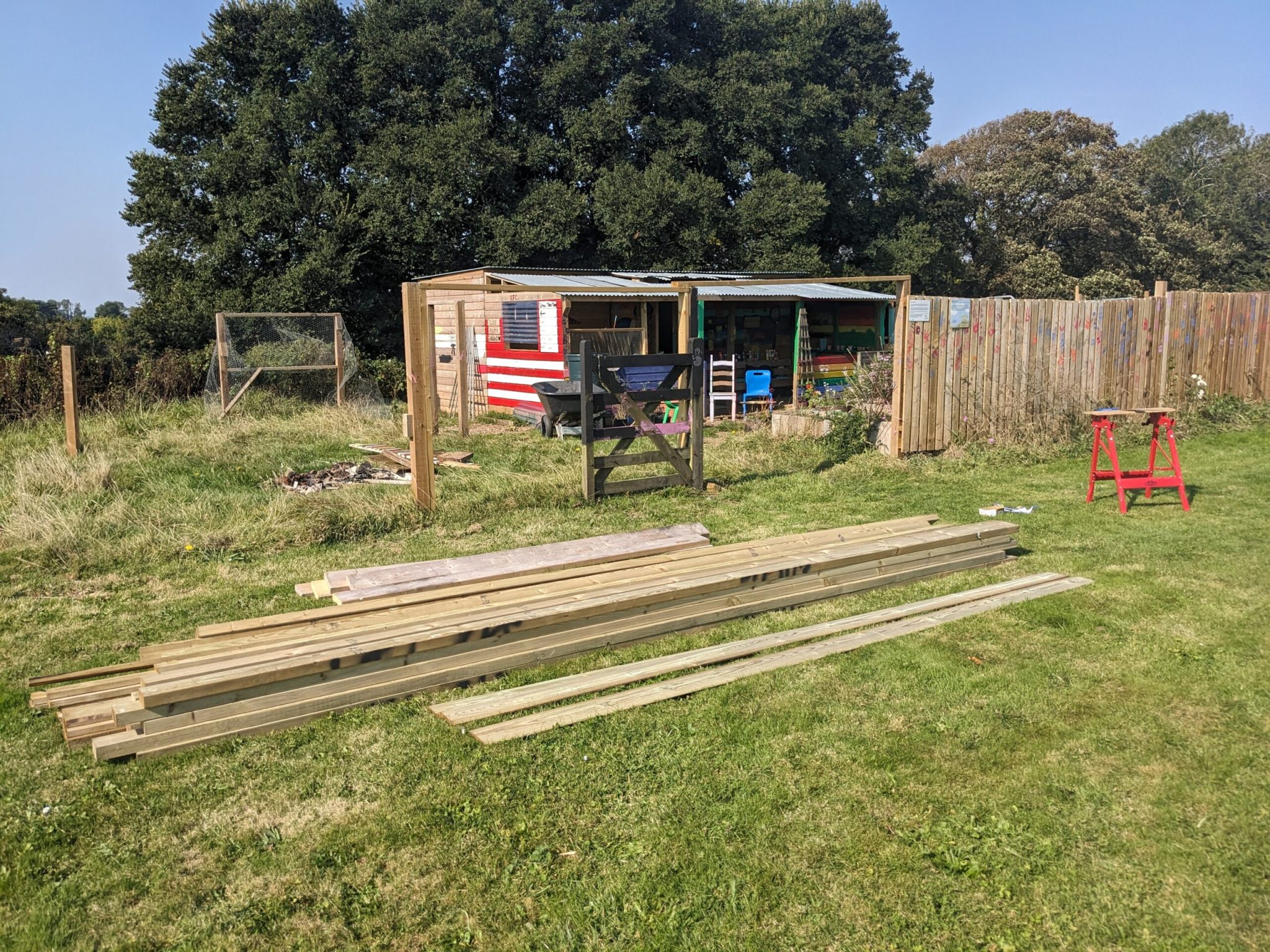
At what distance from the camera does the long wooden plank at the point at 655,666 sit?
15.0 feet

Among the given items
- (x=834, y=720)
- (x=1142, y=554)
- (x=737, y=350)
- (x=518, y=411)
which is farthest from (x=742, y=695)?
(x=737, y=350)

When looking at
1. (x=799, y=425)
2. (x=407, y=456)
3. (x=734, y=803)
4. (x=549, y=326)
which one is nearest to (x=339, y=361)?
(x=549, y=326)

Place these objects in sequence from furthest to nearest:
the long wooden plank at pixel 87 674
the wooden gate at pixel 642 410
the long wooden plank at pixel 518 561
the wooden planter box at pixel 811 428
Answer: the wooden planter box at pixel 811 428 < the wooden gate at pixel 642 410 < the long wooden plank at pixel 518 561 < the long wooden plank at pixel 87 674

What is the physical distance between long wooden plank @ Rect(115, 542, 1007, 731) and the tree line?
841 inches

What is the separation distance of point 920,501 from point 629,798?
6.56 m

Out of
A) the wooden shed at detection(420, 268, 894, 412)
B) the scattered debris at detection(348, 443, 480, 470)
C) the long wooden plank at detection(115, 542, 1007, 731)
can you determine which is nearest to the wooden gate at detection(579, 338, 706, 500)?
the scattered debris at detection(348, 443, 480, 470)

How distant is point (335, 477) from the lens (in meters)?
10.5

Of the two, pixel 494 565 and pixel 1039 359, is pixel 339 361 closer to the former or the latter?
pixel 494 565

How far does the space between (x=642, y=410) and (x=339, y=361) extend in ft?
29.0

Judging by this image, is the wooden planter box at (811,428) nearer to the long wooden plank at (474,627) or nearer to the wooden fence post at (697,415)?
the wooden fence post at (697,415)

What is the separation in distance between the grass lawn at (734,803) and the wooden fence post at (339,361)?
974 cm

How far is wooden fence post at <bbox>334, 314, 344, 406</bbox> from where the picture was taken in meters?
16.2

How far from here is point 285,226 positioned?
25.4 metres

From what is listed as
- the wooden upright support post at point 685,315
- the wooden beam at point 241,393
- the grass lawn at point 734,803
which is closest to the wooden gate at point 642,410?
the wooden upright support post at point 685,315
